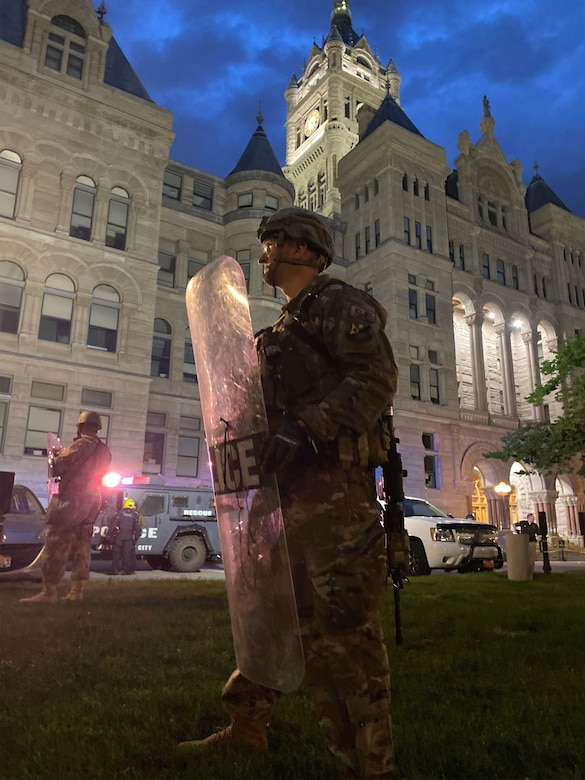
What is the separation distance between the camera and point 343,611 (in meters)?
2.17

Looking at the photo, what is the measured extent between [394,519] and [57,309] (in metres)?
22.6

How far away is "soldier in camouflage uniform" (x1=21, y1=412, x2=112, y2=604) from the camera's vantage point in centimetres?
737

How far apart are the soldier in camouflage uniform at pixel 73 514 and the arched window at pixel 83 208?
18.4 metres

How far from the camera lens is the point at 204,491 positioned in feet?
45.4

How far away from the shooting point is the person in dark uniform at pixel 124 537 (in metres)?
11.4

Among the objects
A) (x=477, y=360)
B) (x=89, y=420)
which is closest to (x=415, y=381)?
(x=477, y=360)

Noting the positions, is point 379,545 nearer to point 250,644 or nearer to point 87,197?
point 250,644

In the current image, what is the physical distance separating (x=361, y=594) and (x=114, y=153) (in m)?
26.5

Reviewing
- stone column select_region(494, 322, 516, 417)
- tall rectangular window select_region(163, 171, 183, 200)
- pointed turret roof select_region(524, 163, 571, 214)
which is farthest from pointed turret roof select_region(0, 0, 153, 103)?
pointed turret roof select_region(524, 163, 571, 214)

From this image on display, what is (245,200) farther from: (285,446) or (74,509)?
(285,446)

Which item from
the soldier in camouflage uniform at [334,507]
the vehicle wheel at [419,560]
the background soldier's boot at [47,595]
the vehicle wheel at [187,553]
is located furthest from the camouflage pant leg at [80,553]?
the vehicle wheel at [419,560]

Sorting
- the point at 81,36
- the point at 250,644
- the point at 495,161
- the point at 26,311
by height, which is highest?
the point at 495,161

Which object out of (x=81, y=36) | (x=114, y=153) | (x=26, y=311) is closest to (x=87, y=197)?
(x=114, y=153)

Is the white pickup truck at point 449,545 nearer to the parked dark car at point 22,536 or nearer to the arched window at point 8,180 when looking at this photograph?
the parked dark car at point 22,536
